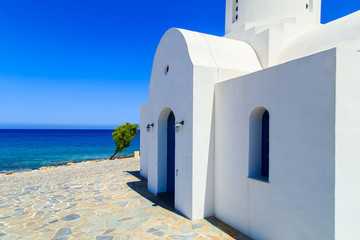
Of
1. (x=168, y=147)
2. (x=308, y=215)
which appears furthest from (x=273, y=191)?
(x=168, y=147)

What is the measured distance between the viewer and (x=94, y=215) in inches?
290

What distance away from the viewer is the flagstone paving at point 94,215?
613 centimetres

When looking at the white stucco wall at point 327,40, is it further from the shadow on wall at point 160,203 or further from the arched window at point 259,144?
the shadow on wall at point 160,203

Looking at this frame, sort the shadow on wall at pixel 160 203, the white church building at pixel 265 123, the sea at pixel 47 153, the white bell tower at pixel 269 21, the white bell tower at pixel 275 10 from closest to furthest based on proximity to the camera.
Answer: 1. the white church building at pixel 265 123
2. the shadow on wall at pixel 160 203
3. the white bell tower at pixel 269 21
4. the white bell tower at pixel 275 10
5. the sea at pixel 47 153

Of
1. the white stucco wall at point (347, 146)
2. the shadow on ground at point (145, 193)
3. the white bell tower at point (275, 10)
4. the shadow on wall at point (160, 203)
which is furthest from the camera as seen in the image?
the white bell tower at point (275, 10)

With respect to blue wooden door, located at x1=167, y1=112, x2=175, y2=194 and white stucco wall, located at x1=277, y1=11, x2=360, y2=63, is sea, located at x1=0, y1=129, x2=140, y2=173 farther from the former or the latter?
white stucco wall, located at x1=277, y1=11, x2=360, y2=63

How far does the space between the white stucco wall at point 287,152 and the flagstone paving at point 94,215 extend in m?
1.11

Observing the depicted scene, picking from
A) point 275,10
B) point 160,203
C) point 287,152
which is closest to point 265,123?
point 287,152

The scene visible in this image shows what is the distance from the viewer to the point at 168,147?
9531mm

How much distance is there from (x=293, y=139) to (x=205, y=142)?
2935 mm

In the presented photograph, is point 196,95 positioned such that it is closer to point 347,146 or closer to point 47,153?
point 347,146

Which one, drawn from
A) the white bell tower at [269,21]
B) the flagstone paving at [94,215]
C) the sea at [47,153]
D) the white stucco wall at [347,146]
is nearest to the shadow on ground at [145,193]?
the flagstone paving at [94,215]

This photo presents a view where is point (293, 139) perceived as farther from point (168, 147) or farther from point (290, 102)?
point (168, 147)

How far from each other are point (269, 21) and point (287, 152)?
7582mm
